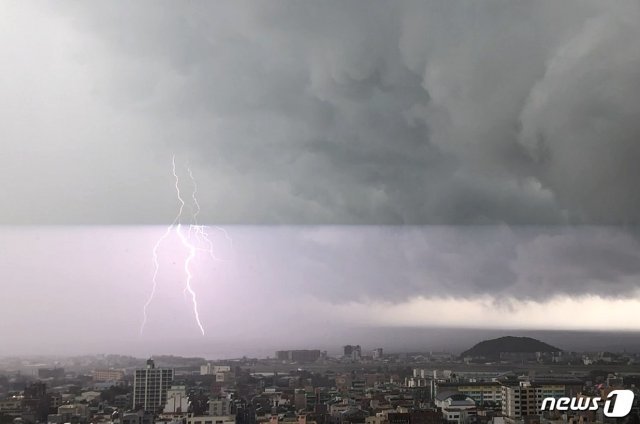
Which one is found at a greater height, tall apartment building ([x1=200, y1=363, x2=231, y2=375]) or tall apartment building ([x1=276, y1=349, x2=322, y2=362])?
tall apartment building ([x1=276, y1=349, x2=322, y2=362])

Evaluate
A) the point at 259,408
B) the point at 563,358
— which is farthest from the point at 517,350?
the point at 259,408

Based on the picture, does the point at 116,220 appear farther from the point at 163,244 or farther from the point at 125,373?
the point at 125,373

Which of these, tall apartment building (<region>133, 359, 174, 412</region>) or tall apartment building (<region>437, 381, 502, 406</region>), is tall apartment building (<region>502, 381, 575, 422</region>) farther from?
tall apartment building (<region>133, 359, 174, 412</region>)

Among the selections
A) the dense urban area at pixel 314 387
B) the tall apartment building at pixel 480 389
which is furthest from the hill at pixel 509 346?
the tall apartment building at pixel 480 389

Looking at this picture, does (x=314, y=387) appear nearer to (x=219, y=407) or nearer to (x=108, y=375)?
(x=219, y=407)

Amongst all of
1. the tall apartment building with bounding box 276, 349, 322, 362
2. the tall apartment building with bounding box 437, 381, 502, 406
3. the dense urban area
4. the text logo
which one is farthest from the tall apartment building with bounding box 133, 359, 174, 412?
the text logo

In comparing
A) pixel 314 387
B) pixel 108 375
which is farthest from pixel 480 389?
pixel 108 375

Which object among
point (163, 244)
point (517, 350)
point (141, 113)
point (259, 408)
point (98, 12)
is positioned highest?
point (98, 12)

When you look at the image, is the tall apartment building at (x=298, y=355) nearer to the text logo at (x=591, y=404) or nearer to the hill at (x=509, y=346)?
the hill at (x=509, y=346)
